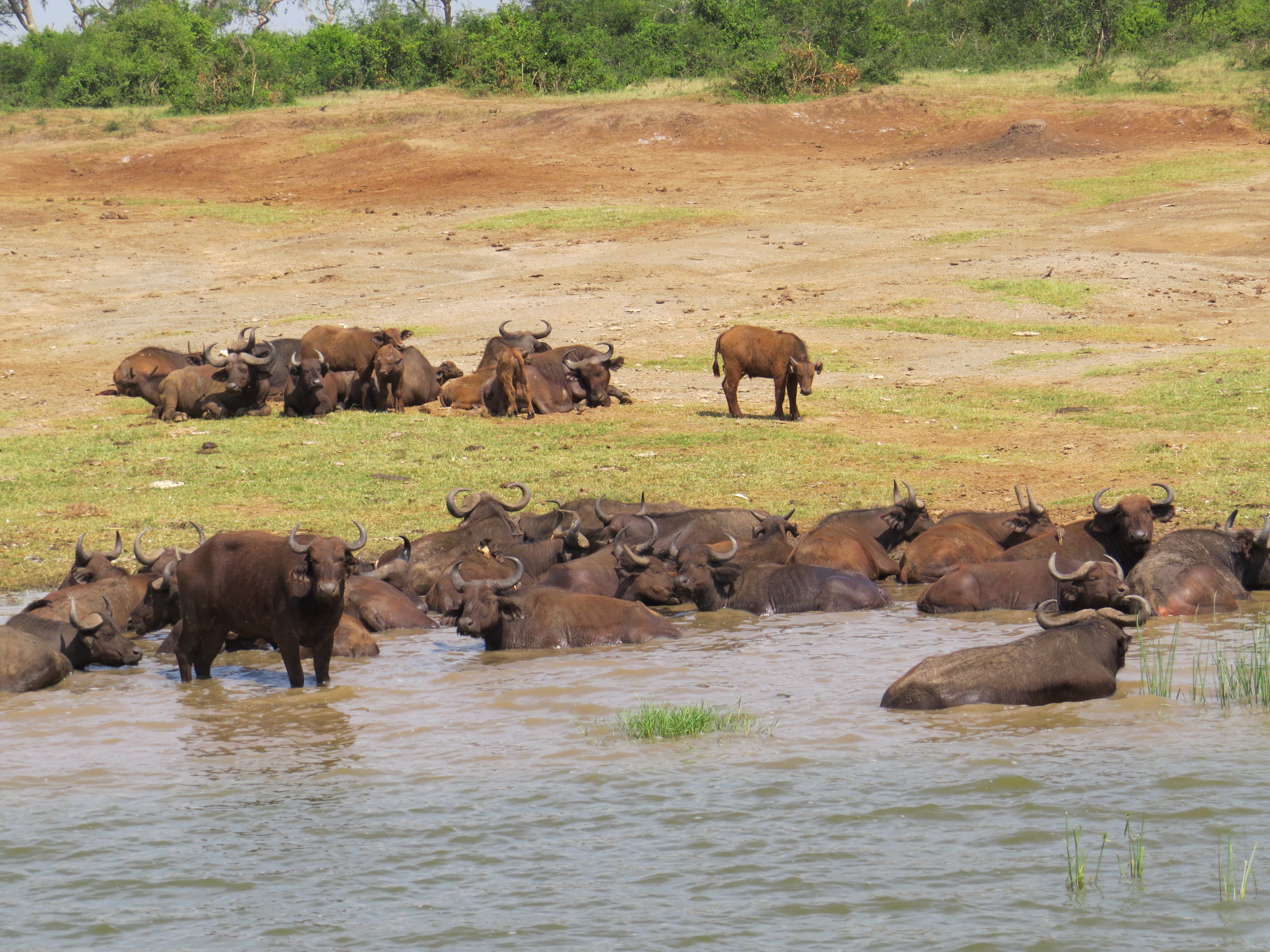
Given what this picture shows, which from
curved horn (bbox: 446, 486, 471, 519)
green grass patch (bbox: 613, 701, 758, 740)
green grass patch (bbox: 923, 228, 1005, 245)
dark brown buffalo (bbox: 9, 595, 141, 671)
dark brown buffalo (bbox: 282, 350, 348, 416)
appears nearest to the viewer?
green grass patch (bbox: 613, 701, 758, 740)

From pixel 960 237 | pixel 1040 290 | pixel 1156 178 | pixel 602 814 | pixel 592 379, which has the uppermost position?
pixel 1156 178

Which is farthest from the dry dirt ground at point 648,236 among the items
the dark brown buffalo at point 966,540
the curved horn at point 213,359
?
the dark brown buffalo at point 966,540

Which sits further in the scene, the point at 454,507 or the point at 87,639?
the point at 454,507

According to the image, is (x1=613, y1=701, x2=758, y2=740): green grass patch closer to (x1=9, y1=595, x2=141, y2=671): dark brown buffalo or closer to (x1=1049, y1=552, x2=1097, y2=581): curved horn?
(x1=1049, y1=552, x2=1097, y2=581): curved horn

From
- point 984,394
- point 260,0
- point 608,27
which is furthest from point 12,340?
point 260,0

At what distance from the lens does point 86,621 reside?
962 centimetres

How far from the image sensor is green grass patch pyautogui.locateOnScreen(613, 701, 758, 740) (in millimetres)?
7855

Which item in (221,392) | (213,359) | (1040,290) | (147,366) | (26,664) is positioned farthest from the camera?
(1040,290)

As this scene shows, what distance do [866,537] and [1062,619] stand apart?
3.57 m

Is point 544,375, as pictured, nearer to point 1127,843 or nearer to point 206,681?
point 206,681

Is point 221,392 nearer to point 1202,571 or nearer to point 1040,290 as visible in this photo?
point 1202,571

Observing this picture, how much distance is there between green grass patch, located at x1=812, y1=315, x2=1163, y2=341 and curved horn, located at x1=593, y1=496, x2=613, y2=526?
40.2 feet

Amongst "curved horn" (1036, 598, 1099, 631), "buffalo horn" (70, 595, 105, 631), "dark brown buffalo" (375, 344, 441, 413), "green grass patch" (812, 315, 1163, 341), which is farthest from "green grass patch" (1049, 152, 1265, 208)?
"buffalo horn" (70, 595, 105, 631)

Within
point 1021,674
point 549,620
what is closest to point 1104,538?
point 1021,674
